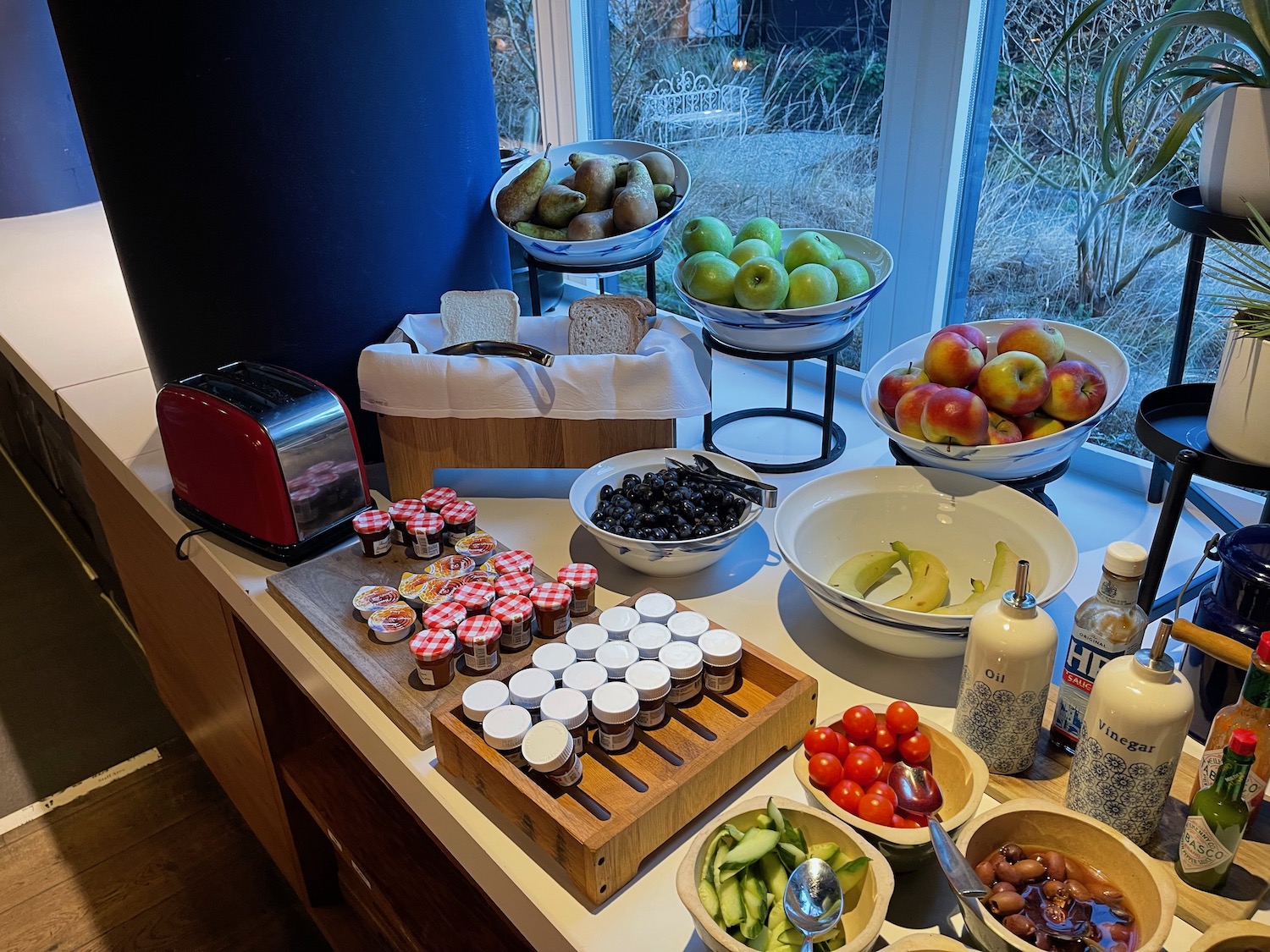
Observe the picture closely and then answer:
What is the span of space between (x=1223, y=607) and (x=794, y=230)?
787 millimetres

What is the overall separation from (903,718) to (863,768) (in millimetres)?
54

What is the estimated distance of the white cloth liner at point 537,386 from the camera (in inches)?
44.6

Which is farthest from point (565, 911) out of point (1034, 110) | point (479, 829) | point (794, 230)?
point (1034, 110)

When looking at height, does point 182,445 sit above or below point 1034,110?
below


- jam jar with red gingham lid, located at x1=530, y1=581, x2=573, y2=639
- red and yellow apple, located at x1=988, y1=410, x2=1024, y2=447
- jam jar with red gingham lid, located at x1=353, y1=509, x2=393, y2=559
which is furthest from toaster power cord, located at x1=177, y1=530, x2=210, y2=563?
red and yellow apple, located at x1=988, y1=410, x2=1024, y2=447

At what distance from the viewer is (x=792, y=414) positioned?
1.44 m

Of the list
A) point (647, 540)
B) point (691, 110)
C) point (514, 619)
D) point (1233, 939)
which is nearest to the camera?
point (1233, 939)

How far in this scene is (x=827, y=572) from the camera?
1.02 metres

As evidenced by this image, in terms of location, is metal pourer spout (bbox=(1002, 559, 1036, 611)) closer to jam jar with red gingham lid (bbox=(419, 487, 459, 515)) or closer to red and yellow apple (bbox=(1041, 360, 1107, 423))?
red and yellow apple (bbox=(1041, 360, 1107, 423))

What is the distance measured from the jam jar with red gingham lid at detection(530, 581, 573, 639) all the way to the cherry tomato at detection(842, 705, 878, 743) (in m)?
0.30

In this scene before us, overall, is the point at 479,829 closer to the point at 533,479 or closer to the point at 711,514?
the point at 711,514

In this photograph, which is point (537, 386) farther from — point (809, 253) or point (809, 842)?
point (809, 842)

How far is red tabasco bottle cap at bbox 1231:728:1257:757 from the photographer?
61 cm

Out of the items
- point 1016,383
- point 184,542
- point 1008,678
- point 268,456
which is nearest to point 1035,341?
point 1016,383
